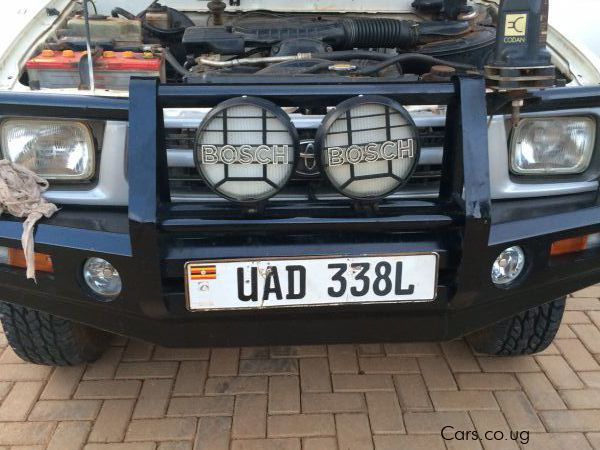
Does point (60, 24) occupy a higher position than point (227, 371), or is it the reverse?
point (60, 24)

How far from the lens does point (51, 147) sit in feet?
6.23

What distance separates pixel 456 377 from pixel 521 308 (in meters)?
0.72

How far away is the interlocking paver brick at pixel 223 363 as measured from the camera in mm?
2596

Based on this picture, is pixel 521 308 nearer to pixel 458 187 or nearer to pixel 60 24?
pixel 458 187

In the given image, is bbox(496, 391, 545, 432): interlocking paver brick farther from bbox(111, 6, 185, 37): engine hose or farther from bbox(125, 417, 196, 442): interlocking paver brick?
bbox(111, 6, 185, 37): engine hose

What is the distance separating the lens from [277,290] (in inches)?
68.4

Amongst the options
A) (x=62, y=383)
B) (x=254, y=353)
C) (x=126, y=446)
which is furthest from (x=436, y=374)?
(x=62, y=383)

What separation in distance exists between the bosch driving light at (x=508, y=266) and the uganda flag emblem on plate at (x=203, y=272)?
0.85m

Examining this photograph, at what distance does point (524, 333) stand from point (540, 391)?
9.6 inches

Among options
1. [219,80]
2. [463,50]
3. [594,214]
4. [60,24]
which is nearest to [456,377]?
[594,214]

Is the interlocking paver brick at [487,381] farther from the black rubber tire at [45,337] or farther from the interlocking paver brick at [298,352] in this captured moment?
the black rubber tire at [45,337]

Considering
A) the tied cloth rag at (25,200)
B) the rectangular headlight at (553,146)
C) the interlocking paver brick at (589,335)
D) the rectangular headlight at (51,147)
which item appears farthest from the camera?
the interlocking paver brick at (589,335)

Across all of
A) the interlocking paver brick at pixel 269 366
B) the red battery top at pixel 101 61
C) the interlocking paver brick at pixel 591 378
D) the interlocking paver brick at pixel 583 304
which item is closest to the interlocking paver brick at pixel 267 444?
the interlocking paver brick at pixel 269 366

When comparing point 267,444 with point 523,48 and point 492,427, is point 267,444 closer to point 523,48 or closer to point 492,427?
point 492,427
